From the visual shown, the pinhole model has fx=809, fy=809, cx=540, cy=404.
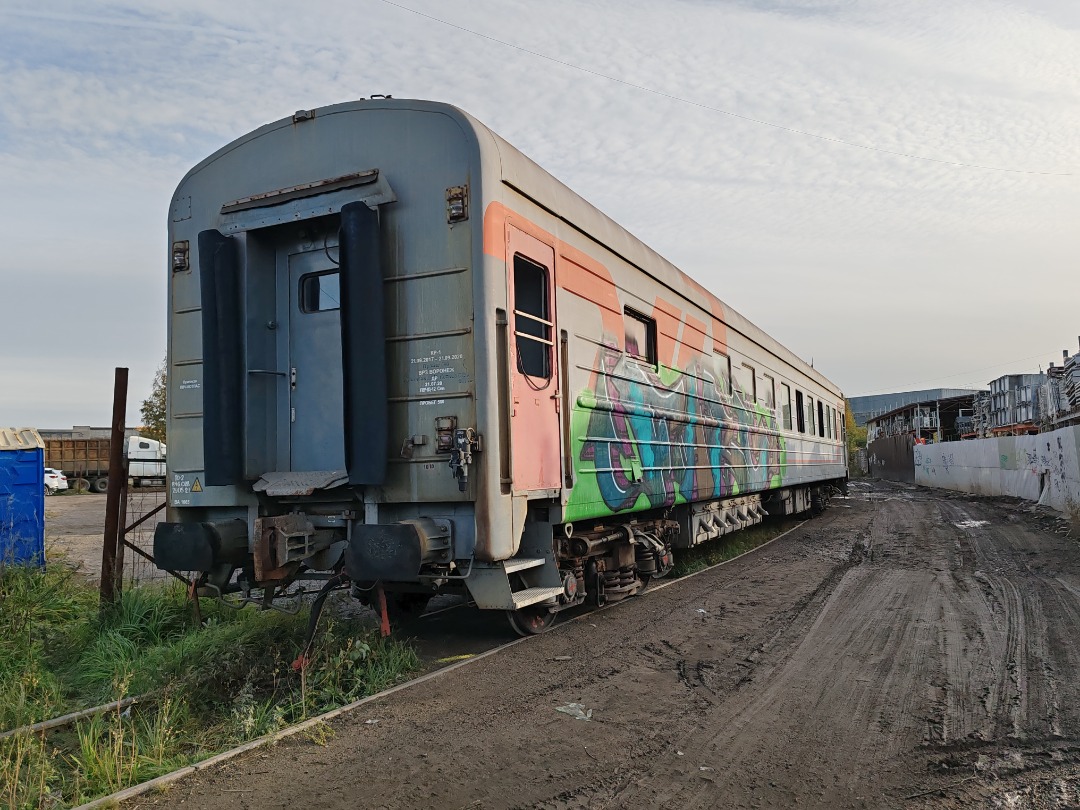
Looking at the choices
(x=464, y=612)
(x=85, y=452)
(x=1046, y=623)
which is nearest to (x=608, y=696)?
(x=464, y=612)

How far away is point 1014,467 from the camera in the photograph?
76.9ft

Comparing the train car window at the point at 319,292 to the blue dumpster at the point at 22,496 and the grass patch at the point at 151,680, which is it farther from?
the blue dumpster at the point at 22,496

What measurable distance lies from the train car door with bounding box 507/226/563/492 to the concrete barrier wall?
1379cm

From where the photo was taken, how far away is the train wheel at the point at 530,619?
20.9ft

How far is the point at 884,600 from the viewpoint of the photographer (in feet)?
26.8

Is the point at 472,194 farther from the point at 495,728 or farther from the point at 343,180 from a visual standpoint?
the point at 495,728

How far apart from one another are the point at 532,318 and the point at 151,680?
3.51m

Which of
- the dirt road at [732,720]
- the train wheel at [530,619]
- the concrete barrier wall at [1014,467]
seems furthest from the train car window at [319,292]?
the concrete barrier wall at [1014,467]

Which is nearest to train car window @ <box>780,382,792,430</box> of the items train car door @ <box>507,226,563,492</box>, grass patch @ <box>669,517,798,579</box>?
grass patch @ <box>669,517,798,579</box>

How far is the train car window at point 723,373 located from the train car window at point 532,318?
490cm

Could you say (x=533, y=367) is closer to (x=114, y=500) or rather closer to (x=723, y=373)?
(x=114, y=500)

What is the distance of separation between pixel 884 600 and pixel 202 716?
6.42m

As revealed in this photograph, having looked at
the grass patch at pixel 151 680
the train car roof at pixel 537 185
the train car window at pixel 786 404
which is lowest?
the grass patch at pixel 151 680

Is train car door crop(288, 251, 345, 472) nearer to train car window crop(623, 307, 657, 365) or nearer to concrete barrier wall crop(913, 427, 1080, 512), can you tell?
train car window crop(623, 307, 657, 365)
